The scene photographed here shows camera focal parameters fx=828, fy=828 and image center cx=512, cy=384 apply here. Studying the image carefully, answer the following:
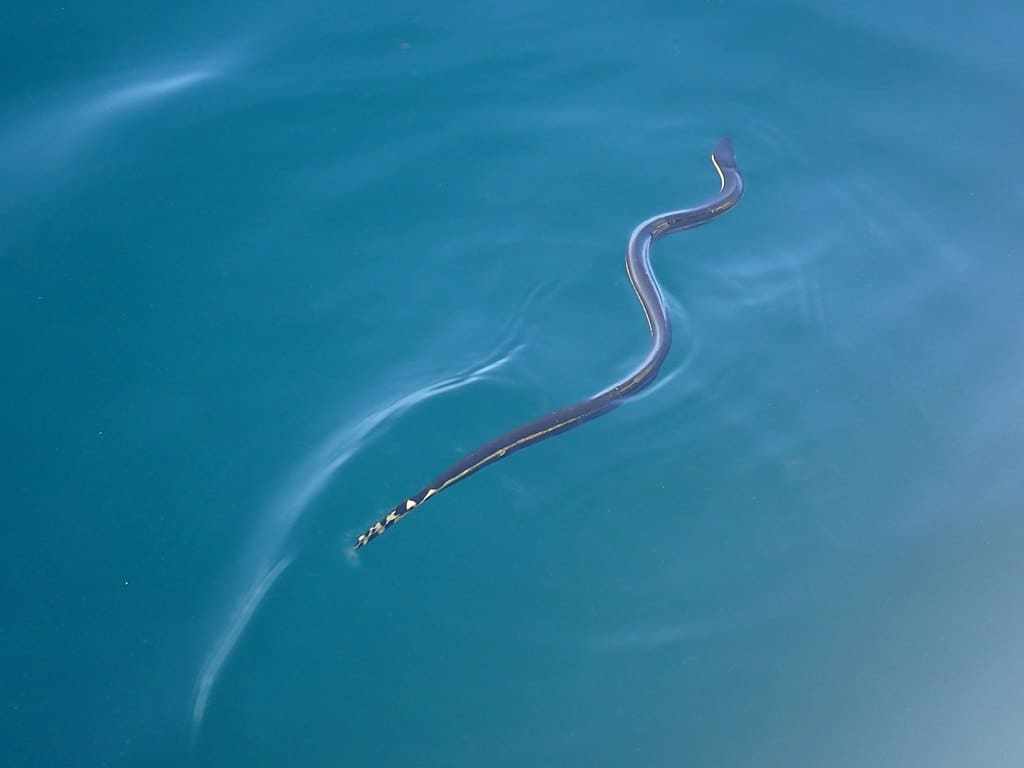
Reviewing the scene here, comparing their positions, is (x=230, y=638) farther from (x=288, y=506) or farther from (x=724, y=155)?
(x=724, y=155)

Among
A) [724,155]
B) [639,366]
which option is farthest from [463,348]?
[724,155]

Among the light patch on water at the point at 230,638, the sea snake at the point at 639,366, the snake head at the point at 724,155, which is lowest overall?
the light patch on water at the point at 230,638

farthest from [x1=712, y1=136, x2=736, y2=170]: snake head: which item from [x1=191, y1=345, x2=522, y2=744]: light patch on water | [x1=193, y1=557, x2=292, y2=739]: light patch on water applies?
[x1=193, y1=557, x2=292, y2=739]: light patch on water

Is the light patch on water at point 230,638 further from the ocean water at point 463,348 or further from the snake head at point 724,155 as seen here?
the snake head at point 724,155

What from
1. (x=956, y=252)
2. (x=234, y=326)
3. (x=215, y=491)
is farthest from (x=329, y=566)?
(x=956, y=252)

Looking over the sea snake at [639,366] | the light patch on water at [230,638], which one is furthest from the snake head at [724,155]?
the light patch on water at [230,638]
